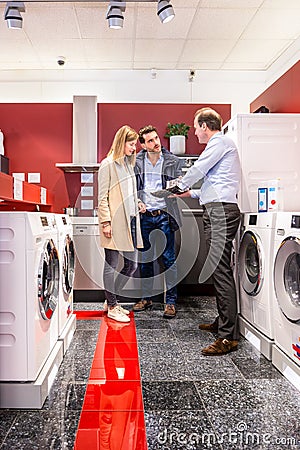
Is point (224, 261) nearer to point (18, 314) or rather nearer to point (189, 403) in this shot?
point (189, 403)

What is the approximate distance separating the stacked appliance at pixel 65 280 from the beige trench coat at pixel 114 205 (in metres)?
0.34

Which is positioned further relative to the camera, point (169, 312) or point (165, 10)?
point (169, 312)

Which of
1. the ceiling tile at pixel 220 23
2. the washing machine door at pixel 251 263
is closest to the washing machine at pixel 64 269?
the washing machine door at pixel 251 263

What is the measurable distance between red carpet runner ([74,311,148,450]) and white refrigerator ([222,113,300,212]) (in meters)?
1.44

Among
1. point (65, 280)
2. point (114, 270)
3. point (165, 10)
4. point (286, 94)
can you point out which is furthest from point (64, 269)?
point (286, 94)

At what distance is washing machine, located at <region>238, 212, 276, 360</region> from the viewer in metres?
2.75

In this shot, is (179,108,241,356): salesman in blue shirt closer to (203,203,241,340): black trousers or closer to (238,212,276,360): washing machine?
(203,203,241,340): black trousers

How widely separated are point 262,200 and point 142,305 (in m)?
1.58

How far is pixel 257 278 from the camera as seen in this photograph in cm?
299

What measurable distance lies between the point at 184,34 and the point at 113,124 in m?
1.36

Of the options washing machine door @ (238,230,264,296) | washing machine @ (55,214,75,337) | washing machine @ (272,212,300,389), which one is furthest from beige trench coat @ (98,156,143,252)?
washing machine @ (272,212,300,389)

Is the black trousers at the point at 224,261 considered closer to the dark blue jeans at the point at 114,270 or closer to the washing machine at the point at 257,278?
the washing machine at the point at 257,278

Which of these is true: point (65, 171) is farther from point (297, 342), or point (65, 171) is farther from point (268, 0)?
point (297, 342)

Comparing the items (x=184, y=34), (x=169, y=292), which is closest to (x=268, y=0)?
(x=184, y=34)
